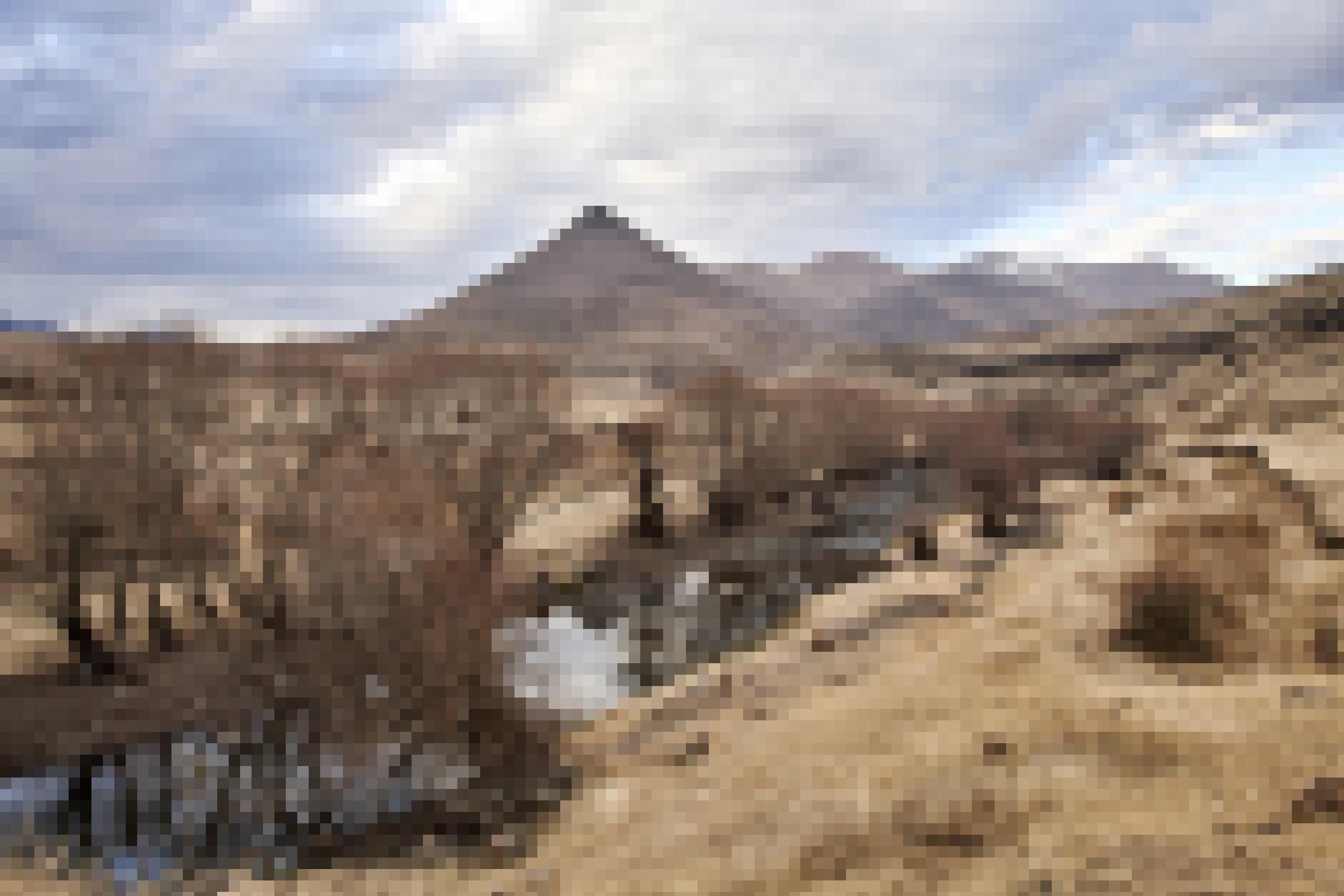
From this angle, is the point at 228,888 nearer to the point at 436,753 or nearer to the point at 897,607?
the point at 436,753

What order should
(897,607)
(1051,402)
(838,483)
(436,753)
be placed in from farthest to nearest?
(1051,402) → (838,483) → (897,607) → (436,753)

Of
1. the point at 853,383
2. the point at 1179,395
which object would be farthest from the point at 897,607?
the point at 1179,395

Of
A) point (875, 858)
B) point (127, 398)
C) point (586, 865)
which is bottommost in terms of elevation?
point (586, 865)

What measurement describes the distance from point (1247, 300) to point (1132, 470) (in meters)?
113

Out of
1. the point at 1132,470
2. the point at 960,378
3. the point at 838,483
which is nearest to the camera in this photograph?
the point at 1132,470

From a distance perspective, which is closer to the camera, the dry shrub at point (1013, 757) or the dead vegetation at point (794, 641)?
the dry shrub at point (1013, 757)

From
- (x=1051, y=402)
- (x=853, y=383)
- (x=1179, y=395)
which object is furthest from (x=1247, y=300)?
(x=853, y=383)

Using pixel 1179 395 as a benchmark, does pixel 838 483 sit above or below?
below

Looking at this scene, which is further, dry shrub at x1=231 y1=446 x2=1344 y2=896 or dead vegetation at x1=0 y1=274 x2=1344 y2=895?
dead vegetation at x1=0 y1=274 x2=1344 y2=895

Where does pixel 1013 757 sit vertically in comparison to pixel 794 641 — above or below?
above

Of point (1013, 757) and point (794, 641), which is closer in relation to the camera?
point (1013, 757)

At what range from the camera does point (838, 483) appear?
5934 centimetres

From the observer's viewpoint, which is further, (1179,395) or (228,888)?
(1179,395)

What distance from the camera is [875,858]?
1084 cm
